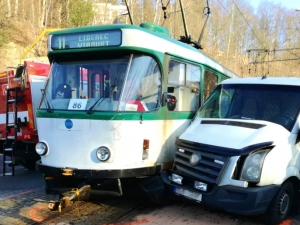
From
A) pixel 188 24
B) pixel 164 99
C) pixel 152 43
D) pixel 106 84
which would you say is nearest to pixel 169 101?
pixel 164 99

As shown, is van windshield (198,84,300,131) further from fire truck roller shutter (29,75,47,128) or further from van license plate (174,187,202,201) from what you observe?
fire truck roller shutter (29,75,47,128)

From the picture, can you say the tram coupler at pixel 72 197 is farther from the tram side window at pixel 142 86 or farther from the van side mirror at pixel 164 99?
the van side mirror at pixel 164 99

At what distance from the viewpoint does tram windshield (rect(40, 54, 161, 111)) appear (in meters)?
4.71

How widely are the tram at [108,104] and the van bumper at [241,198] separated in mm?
1211

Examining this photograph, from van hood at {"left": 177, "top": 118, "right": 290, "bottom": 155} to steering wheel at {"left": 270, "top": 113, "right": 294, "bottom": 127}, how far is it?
150mm

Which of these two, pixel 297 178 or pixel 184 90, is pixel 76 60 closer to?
pixel 184 90

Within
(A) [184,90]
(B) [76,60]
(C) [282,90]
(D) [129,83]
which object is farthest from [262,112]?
(B) [76,60]

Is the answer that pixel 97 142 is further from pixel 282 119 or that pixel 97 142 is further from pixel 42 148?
pixel 282 119

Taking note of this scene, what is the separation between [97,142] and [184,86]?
2.17 meters

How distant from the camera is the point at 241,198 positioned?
13.1 feet

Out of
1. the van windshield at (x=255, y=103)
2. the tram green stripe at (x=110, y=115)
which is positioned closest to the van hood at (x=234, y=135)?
the van windshield at (x=255, y=103)

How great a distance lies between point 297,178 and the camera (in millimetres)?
4527

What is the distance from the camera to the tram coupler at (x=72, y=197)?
14.1ft

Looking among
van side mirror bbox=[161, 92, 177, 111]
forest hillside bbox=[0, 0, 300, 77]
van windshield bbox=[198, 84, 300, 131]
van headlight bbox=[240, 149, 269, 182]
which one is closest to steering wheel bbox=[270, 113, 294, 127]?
van windshield bbox=[198, 84, 300, 131]
